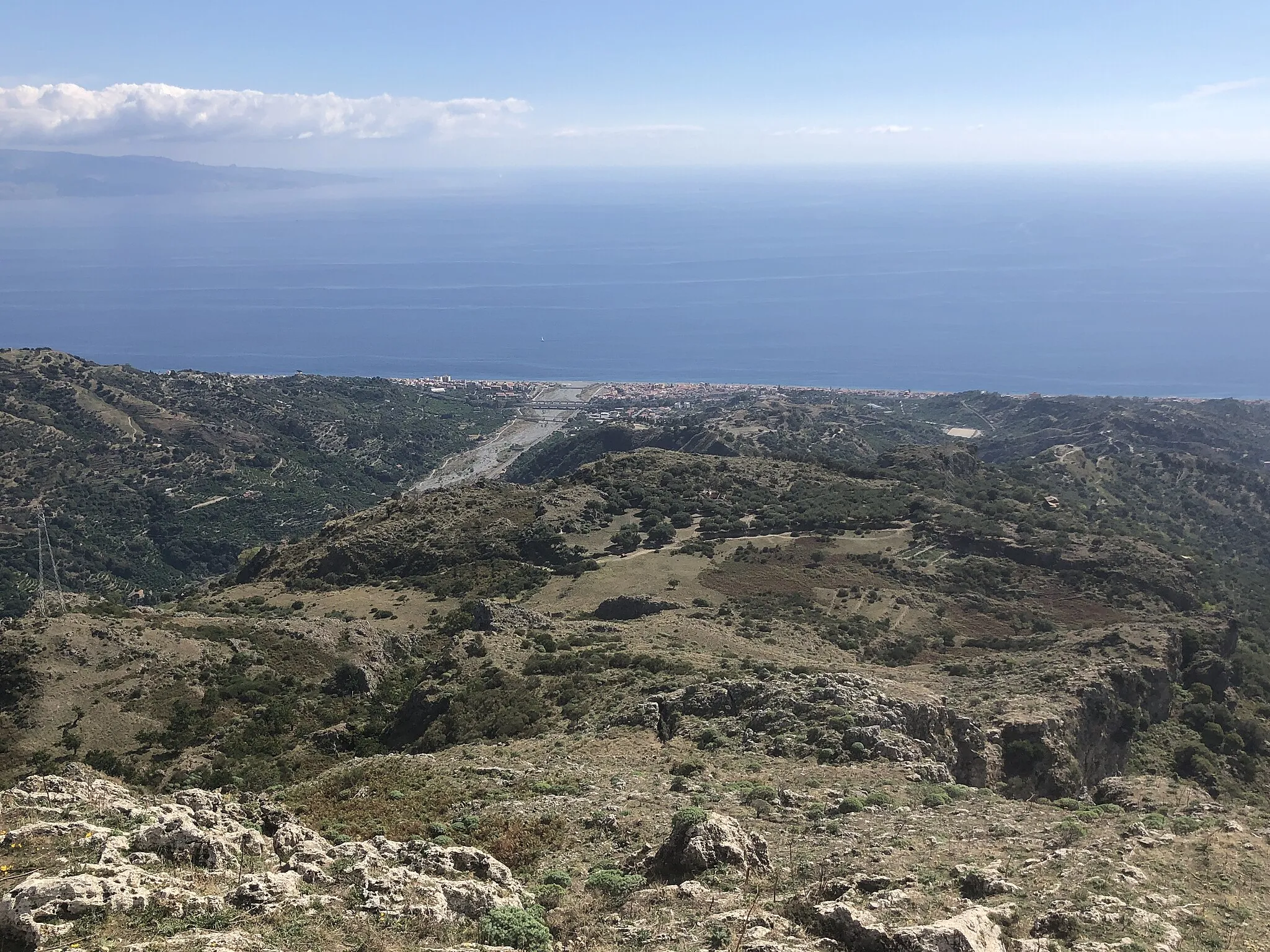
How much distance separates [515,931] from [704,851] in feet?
11.1

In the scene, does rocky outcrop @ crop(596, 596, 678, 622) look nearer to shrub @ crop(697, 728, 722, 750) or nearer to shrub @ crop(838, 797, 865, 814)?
shrub @ crop(697, 728, 722, 750)

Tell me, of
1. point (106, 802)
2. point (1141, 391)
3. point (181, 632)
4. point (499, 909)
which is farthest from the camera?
point (1141, 391)

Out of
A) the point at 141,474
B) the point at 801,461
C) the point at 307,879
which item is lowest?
the point at 141,474

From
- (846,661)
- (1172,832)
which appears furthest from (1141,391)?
(1172,832)

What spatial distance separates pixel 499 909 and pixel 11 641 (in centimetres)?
2472

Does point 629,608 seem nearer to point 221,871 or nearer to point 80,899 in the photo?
point 221,871

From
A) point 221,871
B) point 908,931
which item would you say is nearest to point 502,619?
point 221,871

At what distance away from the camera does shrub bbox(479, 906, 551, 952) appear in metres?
10.2

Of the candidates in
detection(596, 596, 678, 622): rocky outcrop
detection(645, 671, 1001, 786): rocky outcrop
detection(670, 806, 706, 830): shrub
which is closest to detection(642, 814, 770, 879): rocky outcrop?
detection(670, 806, 706, 830): shrub

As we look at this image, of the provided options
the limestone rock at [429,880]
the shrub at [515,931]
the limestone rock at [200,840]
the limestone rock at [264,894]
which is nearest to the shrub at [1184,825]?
the shrub at [515,931]

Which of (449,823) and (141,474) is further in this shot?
(141,474)

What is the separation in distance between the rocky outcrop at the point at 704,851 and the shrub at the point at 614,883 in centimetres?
36

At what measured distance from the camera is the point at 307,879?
36.5ft

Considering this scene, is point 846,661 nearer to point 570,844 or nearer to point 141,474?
point 570,844
